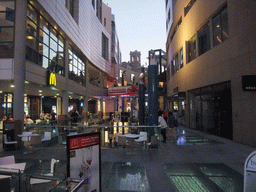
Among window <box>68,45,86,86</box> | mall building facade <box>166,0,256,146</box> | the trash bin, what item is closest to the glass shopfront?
mall building facade <box>166,0,256,146</box>

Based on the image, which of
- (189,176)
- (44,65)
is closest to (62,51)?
(44,65)

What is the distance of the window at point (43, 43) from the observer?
1561 cm

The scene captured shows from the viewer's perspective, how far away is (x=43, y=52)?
17750mm

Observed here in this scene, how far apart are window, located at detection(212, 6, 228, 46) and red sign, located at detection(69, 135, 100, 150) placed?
1203cm

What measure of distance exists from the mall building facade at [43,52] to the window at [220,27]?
12802 mm

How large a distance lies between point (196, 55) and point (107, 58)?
3233cm

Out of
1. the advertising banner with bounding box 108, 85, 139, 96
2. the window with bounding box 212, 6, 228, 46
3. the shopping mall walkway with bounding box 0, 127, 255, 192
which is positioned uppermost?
the window with bounding box 212, 6, 228, 46

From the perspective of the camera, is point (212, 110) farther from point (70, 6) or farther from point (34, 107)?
point (70, 6)

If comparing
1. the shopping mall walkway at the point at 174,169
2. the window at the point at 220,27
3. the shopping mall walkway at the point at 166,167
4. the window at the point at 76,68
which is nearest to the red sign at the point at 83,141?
the shopping mall walkway at the point at 166,167

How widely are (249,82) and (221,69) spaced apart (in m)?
3.13

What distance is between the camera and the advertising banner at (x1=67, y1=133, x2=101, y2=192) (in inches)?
128

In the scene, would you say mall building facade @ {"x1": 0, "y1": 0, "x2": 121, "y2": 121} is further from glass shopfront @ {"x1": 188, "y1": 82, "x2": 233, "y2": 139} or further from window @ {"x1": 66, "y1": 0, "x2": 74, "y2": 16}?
glass shopfront @ {"x1": 188, "y1": 82, "x2": 233, "y2": 139}

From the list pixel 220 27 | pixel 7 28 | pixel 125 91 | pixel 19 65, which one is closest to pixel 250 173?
pixel 220 27

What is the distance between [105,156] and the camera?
8.44 metres
